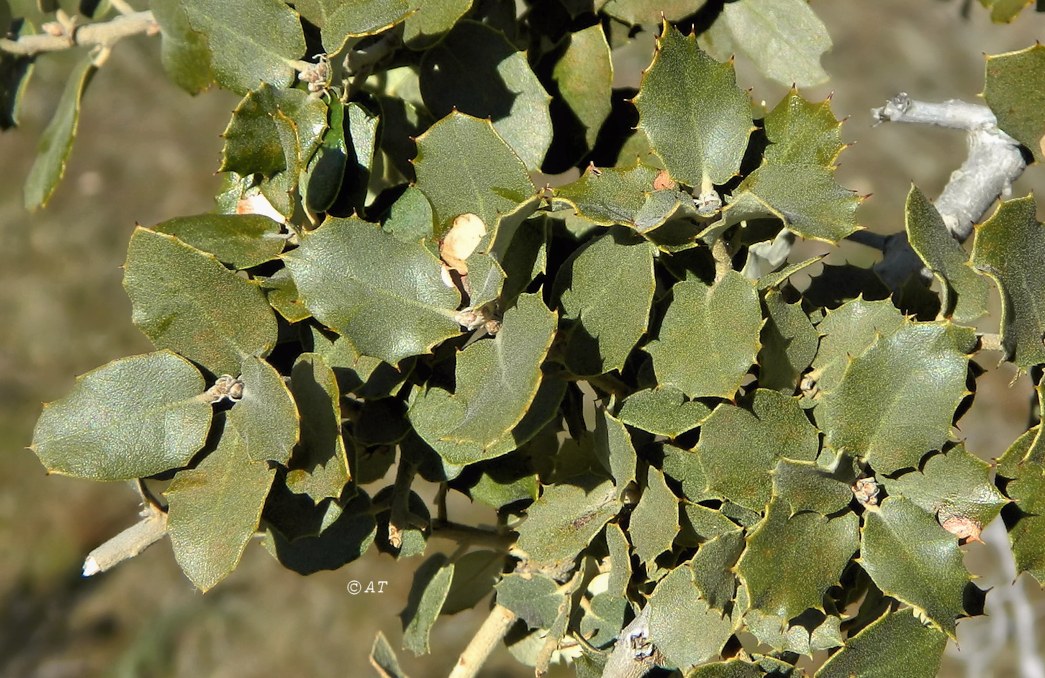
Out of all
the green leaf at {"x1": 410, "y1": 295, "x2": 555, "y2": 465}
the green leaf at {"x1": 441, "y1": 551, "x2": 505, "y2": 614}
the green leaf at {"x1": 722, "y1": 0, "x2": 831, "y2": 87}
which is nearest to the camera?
the green leaf at {"x1": 410, "y1": 295, "x2": 555, "y2": 465}

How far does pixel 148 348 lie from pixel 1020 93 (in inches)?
148

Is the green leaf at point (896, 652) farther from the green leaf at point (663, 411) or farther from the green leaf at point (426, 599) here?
the green leaf at point (426, 599)

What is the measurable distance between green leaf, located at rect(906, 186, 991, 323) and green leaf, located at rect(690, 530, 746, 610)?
26 cm

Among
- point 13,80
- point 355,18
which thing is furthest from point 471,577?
point 13,80

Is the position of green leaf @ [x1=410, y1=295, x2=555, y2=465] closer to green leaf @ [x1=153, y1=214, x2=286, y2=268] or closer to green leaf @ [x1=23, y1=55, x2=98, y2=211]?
green leaf @ [x1=153, y1=214, x2=286, y2=268]

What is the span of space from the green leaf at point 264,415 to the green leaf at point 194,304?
31 millimetres

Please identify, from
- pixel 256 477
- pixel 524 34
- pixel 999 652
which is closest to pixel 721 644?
pixel 256 477

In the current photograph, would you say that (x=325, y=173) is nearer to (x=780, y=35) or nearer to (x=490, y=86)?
(x=490, y=86)

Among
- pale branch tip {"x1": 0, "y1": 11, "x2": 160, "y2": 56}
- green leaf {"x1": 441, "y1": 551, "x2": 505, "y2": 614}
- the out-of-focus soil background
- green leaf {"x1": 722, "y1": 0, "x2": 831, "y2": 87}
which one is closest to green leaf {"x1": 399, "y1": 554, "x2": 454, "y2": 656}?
green leaf {"x1": 441, "y1": 551, "x2": 505, "y2": 614}

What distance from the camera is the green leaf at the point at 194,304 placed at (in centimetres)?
75

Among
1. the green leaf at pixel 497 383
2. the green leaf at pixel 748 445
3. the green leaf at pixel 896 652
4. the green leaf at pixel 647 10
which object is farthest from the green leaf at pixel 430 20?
the green leaf at pixel 896 652

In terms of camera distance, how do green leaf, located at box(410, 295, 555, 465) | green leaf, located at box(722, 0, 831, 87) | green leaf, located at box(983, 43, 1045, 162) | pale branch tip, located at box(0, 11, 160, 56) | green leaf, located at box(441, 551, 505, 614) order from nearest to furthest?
green leaf, located at box(410, 295, 555, 465)
green leaf, located at box(983, 43, 1045, 162)
green leaf, located at box(722, 0, 831, 87)
green leaf, located at box(441, 551, 505, 614)
pale branch tip, located at box(0, 11, 160, 56)

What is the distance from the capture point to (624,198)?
2.47 ft

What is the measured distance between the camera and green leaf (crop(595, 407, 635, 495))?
757mm
